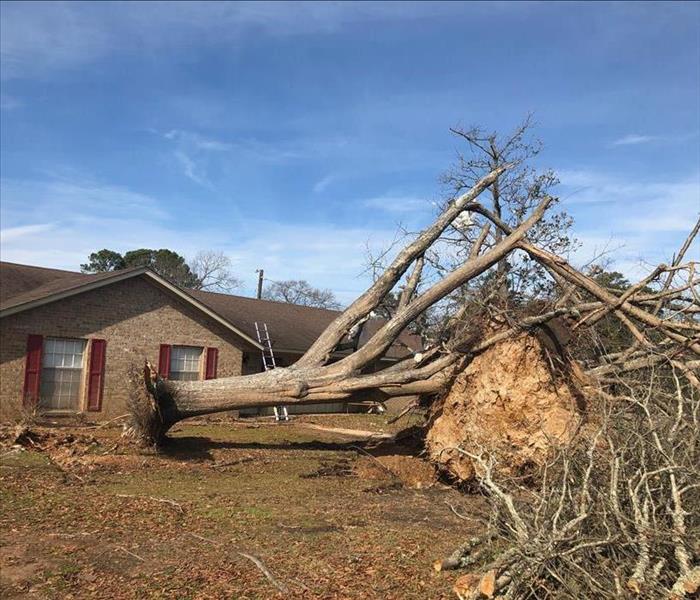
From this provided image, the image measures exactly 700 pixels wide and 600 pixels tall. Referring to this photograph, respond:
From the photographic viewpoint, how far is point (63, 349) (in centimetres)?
1752

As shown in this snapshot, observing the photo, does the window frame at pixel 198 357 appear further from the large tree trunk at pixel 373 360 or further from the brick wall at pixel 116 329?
the large tree trunk at pixel 373 360

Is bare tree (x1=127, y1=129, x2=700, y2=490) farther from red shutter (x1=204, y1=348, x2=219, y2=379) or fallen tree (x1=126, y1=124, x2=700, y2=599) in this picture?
red shutter (x1=204, y1=348, x2=219, y2=379)

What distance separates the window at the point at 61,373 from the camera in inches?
673

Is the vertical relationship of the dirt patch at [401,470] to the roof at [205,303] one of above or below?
below

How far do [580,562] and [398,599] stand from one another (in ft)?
4.72

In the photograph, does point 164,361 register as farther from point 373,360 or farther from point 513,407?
point 513,407

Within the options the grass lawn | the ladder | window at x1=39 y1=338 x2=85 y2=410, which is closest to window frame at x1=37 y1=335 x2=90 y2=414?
window at x1=39 y1=338 x2=85 y2=410

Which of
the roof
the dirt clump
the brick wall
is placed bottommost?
the dirt clump

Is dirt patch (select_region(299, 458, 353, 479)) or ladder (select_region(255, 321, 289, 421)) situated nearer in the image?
dirt patch (select_region(299, 458, 353, 479))

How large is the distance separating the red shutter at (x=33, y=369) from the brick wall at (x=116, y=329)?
0.12 metres

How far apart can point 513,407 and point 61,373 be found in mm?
12453

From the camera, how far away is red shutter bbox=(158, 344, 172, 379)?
1956 centimetres

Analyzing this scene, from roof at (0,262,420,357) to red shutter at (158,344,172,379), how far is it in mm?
1566

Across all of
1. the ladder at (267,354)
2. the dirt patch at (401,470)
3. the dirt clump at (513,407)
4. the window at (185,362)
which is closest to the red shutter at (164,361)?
the window at (185,362)
